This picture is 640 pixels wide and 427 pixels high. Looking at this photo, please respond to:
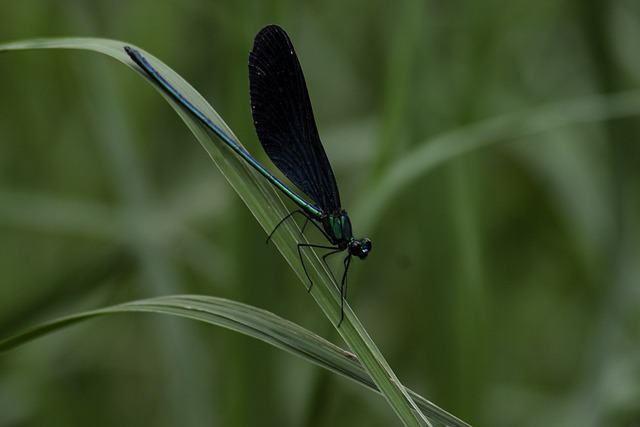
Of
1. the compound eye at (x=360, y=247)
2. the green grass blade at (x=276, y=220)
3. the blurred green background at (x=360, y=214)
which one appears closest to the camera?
the green grass blade at (x=276, y=220)

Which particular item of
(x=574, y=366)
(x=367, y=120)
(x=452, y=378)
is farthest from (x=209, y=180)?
(x=574, y=366)

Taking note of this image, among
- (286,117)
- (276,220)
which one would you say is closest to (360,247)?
(286,117)

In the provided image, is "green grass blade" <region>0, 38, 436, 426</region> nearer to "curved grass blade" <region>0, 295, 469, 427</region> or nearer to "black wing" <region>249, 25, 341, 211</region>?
"curved grass blade" <region>0, 295, 469, 427</region>

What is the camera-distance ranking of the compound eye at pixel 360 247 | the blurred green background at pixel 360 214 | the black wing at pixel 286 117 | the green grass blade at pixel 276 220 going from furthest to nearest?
the blurred green background at pixel 360 214, the compound eye at pixel 360 247, the black wing at pixel 286 117, the green grass blade at pixel 276 220

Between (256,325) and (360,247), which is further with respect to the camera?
(360,247)

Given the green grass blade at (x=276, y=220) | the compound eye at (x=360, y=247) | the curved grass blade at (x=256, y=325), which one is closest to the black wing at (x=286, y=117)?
the compound eye at (x=360, y=247)

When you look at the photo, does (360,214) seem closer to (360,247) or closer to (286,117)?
(360,247)

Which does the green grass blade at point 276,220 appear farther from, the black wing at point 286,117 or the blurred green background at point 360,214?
the blurred green background at point 360,214
